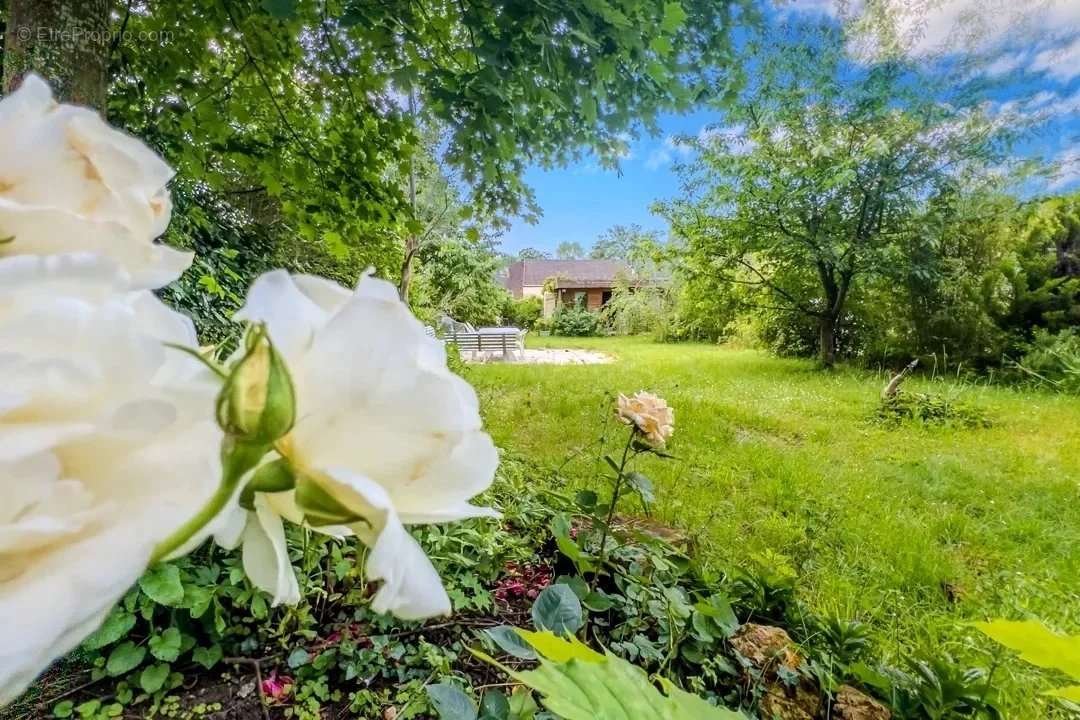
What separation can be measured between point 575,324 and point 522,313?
193 centimetres

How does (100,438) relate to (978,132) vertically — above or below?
below

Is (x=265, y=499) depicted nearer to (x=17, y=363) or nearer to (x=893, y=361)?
(x=17, y=363)

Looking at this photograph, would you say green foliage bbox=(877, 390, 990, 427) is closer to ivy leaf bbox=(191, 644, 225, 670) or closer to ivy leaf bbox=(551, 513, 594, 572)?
ivy leaf bbox=(551, 513, 594, 572)

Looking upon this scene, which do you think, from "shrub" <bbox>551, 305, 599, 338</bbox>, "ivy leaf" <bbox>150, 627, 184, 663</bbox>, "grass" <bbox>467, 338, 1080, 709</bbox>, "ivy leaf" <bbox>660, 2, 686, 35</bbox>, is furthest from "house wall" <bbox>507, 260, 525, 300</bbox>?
"ivy leaf" <bbox>150, 627, 184, 663</bbox>

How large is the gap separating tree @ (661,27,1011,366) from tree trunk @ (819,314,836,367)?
2 centimetres

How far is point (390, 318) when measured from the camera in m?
0.17

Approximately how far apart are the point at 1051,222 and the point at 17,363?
853 cm

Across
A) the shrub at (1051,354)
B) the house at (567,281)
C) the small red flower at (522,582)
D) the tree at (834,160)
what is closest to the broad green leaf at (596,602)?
the small red flower at (522,582)

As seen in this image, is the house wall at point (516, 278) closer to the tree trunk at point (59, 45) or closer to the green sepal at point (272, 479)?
the tree trunk at point (59, 45)

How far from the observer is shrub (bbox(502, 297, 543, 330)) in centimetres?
1448

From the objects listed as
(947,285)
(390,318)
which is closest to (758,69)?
(947,285)

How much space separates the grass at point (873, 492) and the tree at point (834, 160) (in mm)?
2267

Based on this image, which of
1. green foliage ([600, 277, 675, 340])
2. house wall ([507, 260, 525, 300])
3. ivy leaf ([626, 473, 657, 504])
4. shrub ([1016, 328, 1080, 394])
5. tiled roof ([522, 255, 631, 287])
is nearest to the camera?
ivy leaf ([626, 473, 657, 504])

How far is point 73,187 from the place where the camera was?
0.20m
